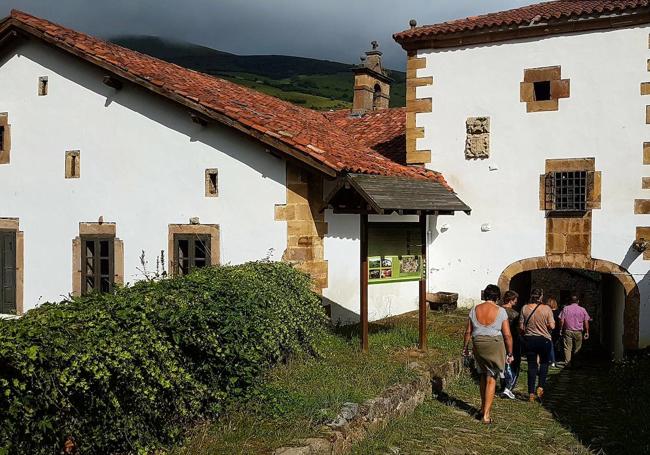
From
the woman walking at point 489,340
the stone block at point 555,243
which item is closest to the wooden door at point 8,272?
the woman walking at point 489,340

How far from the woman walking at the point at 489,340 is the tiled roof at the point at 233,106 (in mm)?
2945

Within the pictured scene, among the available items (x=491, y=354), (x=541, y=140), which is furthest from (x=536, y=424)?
(x=541, y=140)

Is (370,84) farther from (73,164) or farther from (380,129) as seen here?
Result: (73,164)

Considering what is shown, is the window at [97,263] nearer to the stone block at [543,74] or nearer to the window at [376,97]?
the stone block at [543,74]

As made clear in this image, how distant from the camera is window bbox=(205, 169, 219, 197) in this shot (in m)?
11.0

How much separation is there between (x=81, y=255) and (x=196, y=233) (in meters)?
2.35

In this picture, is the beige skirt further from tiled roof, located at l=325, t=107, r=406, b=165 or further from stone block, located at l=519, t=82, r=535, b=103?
tiled roof, located at l=325, t=107, r=406, b=165

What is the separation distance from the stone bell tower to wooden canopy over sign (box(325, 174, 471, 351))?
8267mm

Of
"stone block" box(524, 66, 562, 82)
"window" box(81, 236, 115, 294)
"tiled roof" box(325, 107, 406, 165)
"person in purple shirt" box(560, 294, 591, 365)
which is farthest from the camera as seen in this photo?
"tiled roof" box(325, 107, 406, 165)

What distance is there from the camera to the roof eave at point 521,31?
11617mm

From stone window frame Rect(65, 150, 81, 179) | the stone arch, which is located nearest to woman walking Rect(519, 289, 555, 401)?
the stone arch

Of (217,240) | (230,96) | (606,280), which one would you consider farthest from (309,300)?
(606,280)

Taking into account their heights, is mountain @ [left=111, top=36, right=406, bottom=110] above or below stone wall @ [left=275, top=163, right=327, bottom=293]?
above

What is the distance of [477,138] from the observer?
12820 mm
